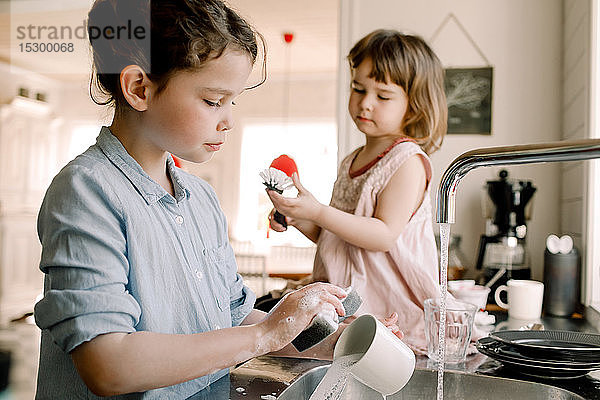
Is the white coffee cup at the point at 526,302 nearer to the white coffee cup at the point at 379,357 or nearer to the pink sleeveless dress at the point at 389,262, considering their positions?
the pink sleeveless dress at the point at 389,262

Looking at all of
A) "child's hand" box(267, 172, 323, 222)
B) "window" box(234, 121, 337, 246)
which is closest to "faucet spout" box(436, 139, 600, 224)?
"child's hand" box(267, 172, 323, 222)

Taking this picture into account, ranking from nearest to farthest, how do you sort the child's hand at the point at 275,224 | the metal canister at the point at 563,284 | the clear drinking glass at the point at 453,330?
the clear drinking glass at the point at 453,330
the child's hand at the point at 275,224
the metal canister at the point at 563,284

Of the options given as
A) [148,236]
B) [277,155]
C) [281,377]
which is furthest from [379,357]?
[277,155]

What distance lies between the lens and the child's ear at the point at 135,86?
83 centimetres

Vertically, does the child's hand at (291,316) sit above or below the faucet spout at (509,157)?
below

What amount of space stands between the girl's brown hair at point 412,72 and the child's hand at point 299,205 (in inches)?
14.2

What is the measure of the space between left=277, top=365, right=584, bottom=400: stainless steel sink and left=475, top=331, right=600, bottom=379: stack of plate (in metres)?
0.03

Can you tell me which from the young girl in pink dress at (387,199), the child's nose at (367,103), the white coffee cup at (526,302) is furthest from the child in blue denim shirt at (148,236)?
the white coffee cup at (526,302)

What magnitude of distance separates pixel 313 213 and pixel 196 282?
484 millimetres

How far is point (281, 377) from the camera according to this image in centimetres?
91

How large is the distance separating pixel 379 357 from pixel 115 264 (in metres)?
0.34

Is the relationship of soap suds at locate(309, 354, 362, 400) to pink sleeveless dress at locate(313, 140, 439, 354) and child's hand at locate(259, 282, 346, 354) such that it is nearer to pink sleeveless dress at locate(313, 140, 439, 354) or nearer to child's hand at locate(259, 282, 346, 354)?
child's hand at locate(259, 282, 346, 354)

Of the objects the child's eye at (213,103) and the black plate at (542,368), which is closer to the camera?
the child's eye at (213,103)

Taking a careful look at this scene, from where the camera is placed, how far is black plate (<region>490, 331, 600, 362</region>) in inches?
39.7
